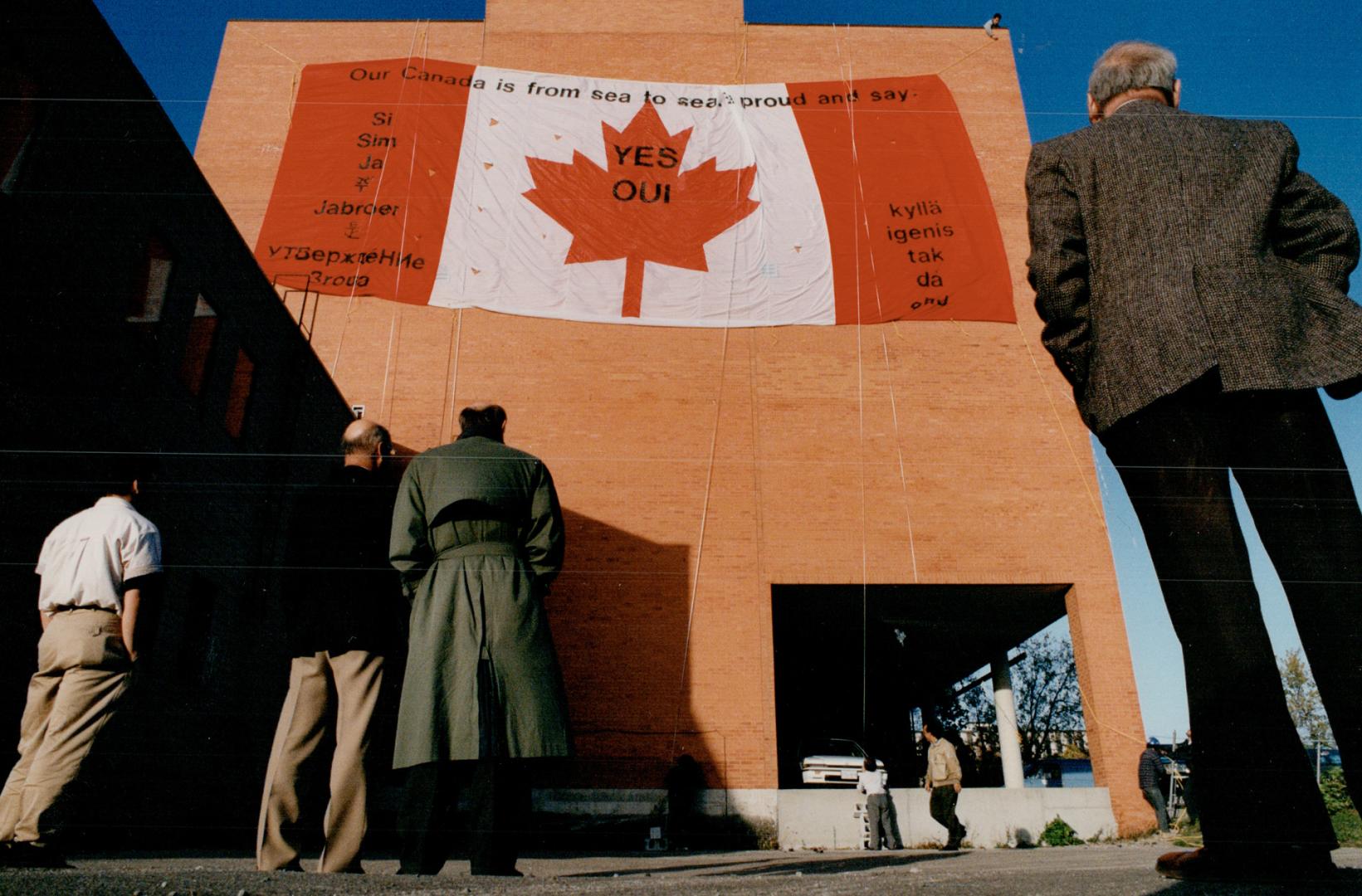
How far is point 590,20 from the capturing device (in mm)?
15953

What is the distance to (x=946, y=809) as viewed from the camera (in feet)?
36.2

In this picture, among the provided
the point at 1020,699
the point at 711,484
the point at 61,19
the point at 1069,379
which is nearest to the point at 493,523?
the point at 1069,379

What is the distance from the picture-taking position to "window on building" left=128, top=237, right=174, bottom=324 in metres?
7.19

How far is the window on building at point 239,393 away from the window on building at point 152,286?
5.93 ft

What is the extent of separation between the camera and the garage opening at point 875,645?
13.3 metres

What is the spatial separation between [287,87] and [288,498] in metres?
8.33

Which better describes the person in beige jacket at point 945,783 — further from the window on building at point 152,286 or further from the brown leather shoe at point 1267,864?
the brown leather shoe at point 1267,864

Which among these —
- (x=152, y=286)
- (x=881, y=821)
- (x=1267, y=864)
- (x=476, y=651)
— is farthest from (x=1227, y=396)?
(x=881, y=821)

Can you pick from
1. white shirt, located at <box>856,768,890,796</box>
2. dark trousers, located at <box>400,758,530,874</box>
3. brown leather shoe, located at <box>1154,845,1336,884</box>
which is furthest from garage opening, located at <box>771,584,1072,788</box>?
brown leather shoe, located at <box>1154,845,1336,884</box>

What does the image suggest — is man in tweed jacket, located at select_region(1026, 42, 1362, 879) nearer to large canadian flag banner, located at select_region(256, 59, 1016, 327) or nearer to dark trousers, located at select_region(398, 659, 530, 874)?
dark trousers, located at select_region(398, 659, 530, 874)

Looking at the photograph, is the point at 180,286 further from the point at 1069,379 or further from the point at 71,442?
the point at 1069,379

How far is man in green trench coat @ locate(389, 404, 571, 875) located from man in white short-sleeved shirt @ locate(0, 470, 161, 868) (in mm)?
1217

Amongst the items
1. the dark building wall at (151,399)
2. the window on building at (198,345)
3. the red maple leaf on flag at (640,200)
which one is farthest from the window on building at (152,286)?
the red maple leaf on flag at (640,200)

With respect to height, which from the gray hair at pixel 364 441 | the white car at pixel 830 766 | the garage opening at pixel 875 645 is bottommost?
the white car at pixel 830 766
